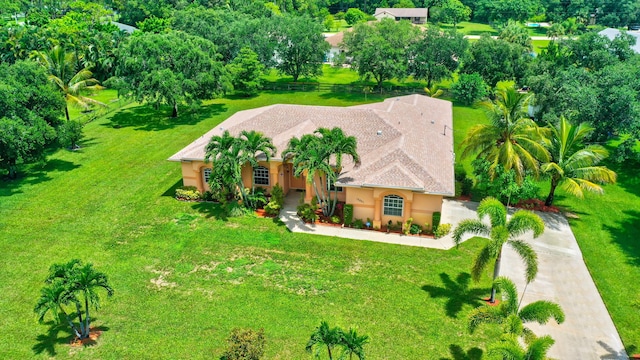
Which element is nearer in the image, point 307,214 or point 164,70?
point 307,214

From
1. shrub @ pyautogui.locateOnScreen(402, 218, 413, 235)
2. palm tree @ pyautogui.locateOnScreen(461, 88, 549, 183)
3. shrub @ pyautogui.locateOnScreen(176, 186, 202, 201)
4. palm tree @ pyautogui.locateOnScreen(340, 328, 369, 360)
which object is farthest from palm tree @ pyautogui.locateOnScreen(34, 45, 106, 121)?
palm tree @ pyautogui.locateOnScreen(340, 328, 369, 360)

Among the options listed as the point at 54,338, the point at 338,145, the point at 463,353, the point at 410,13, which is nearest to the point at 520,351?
the point at 463,353

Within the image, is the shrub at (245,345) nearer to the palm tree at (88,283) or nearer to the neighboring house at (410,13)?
the palm tree at (88,283)

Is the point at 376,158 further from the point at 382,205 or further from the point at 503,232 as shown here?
the point at 503,232

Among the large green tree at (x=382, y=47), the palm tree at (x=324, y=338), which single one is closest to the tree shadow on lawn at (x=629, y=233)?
the palm tree at (x=324, y=338)

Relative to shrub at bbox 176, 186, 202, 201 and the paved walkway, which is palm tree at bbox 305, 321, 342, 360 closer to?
the paved walkway

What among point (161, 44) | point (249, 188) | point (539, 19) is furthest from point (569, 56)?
point (539, 19)

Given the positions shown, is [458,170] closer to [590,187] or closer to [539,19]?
[590,187]
